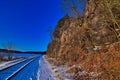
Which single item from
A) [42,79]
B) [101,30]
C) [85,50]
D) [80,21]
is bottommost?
[42,79]

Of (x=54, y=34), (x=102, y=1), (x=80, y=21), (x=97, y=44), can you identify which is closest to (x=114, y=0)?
(x=102, y=1)

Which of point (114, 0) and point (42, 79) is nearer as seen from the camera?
point (114, 0)

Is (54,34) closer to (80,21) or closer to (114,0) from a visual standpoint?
(80,21)

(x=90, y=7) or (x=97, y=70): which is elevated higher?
(x=90, y=7)

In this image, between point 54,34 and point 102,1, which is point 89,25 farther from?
point 54,34

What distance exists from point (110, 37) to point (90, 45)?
3.69 m

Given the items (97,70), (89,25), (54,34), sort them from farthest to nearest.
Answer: (54,34) → (89,25) → (97,70)

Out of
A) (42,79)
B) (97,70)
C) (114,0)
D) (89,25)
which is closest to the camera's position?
(114,0)

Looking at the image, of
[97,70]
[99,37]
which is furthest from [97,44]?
[97,70]

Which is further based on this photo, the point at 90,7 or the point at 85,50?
the point at 90,7

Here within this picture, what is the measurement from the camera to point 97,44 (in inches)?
862

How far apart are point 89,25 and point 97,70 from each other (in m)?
13.7

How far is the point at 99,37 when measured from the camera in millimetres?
22359

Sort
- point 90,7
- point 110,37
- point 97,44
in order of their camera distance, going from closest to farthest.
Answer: point 110,37 → point 97,44 → point 90,7
